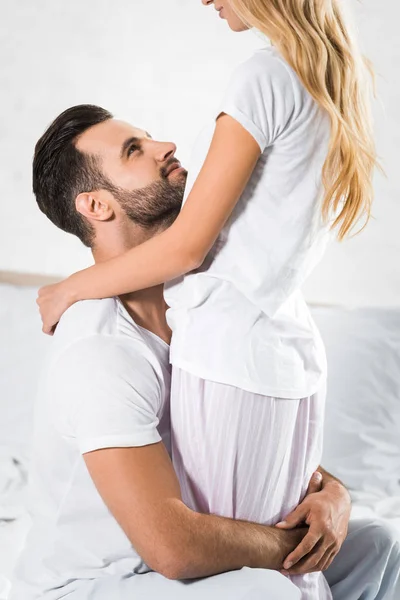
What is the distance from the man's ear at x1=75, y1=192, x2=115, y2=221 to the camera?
59.0 inches

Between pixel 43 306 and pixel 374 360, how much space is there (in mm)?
1591

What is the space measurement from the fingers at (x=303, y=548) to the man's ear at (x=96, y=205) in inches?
25.7

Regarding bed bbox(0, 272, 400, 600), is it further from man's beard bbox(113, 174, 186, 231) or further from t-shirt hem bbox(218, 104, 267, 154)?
t-shirt hem bbox(218, 104, 267, 154)

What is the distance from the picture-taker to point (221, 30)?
10.2ft

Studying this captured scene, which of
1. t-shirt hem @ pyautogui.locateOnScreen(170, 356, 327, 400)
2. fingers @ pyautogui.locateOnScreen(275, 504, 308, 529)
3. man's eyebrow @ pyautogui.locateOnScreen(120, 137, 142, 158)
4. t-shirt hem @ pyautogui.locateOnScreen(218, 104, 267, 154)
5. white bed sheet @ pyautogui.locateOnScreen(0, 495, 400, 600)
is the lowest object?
white bed sheet @ pyautogui.locateOnScreen(0, 495, 400, 600)

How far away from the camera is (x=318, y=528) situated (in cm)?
135

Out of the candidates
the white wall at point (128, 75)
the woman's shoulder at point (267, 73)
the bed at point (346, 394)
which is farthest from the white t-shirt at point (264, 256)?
the white wall at point (128, 75)

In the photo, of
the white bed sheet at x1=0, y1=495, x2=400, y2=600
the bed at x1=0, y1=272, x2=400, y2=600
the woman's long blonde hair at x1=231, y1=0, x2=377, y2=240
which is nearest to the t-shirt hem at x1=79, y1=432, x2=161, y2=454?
the woman's long blonde hair at x1=231, y1=0, x2=377, y2=240

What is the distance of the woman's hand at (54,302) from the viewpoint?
1.39 meters

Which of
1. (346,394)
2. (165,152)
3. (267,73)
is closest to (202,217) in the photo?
(267,73)

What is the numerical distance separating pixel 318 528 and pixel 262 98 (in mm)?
688

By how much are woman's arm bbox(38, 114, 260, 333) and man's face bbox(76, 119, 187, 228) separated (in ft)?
0.72

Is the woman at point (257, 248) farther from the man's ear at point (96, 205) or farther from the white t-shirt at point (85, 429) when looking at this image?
the man's ear at point (96, 205)

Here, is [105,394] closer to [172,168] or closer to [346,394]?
[172,168]
